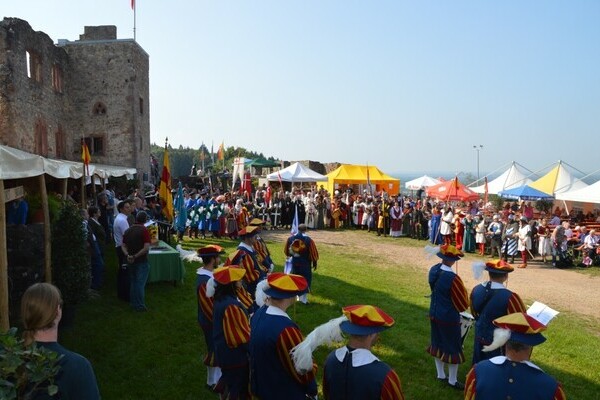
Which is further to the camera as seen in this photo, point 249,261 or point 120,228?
point 120,228

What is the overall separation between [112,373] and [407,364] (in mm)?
4109

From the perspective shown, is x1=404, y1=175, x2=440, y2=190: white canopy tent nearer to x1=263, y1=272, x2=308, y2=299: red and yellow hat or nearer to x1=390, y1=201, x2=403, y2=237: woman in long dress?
x1=390, y1=201, x2=403, y2=237: woman in long dress

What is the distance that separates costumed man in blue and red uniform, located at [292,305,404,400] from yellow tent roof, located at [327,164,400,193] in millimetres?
22041

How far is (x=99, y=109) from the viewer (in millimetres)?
26344

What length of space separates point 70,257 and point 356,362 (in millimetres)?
5529

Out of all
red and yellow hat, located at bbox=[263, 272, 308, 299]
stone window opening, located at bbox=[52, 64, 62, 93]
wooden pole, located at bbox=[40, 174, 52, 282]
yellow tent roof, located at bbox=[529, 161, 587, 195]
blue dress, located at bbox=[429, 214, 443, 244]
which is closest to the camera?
red and yellow hat, located at bbox=[263, 272, 308, 299]

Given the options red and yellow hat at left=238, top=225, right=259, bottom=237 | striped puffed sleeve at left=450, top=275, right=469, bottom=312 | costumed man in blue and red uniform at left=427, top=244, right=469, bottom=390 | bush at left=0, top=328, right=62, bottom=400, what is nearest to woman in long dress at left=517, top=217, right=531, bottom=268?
costumed man in blue and red uniform at left=427, top=244, right=469, bottom=390

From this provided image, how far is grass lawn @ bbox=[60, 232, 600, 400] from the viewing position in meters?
6.19

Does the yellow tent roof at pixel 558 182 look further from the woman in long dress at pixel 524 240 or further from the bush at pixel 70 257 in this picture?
the bush at pixel 70 257

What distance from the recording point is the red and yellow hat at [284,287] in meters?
4.03

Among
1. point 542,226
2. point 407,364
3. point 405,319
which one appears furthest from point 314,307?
point 542,226

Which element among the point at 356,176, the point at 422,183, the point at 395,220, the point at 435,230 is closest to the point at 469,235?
the point at 435,230

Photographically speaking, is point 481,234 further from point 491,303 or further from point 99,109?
point 99,109

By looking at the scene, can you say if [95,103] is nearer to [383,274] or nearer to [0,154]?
[383,274]
